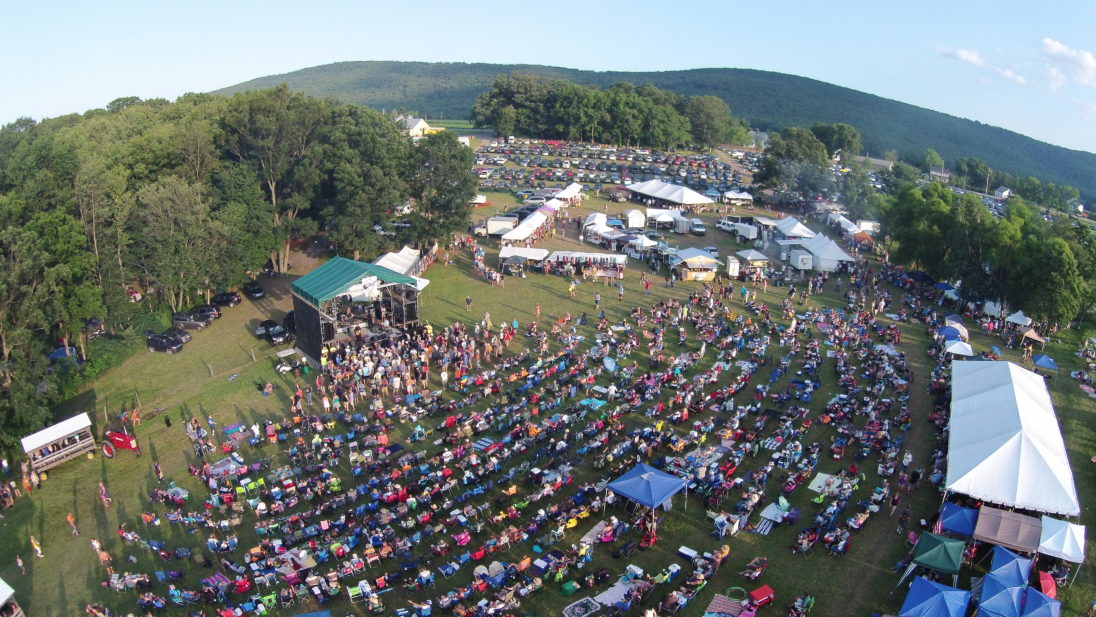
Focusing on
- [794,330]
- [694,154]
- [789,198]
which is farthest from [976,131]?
[794,330]

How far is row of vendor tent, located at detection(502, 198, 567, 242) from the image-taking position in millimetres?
43031

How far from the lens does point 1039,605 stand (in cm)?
1341

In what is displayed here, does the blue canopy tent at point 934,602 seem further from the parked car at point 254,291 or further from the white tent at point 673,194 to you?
the white tent at point 673,194

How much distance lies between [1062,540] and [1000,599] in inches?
126

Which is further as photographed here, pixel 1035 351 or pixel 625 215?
pixel 625 215

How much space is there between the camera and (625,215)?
50969 millimetres

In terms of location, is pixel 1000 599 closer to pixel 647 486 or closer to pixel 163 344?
pixel 647 486

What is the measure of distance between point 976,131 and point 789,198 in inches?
5968

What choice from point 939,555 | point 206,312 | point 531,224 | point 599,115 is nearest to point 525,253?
point 531,224

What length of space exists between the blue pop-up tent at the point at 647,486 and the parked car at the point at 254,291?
2544cm

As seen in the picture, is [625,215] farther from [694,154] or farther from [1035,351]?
[694,154]

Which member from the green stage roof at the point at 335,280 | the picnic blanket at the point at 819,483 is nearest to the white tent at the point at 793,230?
the green stage roof at the point at 335,280

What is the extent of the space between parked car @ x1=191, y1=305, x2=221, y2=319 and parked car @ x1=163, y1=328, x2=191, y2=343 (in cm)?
158

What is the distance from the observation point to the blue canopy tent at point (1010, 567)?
566 inches
